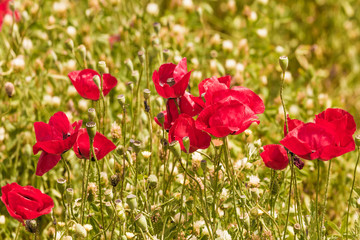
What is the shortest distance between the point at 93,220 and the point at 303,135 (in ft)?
1.76

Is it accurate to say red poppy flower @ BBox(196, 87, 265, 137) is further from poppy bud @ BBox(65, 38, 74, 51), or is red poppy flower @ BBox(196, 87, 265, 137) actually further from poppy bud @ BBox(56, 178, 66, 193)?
poppy bud @ BBox(65, 38, 74, 51)

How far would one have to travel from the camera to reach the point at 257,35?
2184mm

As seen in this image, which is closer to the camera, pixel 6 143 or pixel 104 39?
pixel 6 143

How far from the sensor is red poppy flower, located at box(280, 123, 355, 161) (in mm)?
988

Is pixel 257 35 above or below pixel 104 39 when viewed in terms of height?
above

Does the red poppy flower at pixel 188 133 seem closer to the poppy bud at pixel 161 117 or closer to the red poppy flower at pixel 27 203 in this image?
the poppy bud at pixel 161 117

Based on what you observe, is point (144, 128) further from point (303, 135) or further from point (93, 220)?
point (303, 135)

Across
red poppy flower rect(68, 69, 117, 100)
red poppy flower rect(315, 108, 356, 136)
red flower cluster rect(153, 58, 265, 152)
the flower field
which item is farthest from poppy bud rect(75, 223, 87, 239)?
red poppy flower rect(315, 108, 356, 136)

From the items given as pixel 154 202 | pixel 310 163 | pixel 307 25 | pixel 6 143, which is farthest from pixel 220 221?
pixel 307 25

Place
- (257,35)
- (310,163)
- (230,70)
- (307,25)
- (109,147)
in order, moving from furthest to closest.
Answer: (307,25) → (257,35) → (230,70) → (310,163) → (109,147)

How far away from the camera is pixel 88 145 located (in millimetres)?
1104

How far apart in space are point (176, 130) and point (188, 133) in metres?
0.03

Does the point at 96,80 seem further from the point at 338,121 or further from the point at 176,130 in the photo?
the point at 338,121

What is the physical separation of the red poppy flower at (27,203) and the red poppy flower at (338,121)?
55 centimetres
